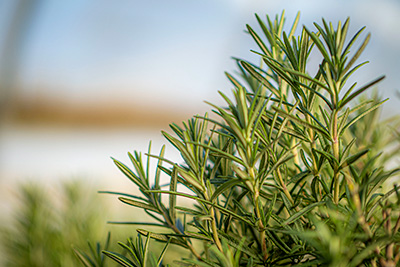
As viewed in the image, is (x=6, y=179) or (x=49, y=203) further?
(x=6, y=179)

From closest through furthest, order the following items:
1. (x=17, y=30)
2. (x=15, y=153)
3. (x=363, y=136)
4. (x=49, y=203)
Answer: (x=363, y=136)
(x=49, y=203)
(x=17, y=30)
(x=15, y=153)

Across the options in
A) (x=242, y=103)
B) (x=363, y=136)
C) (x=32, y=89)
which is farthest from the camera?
(x=32, y=89)

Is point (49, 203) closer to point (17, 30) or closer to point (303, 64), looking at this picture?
point (303, 64)

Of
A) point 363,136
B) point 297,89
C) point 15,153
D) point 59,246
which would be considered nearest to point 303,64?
point 297,89

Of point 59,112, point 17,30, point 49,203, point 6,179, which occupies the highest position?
point 17,30

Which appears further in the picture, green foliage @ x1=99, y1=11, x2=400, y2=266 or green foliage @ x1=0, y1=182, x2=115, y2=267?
green foliage @ x1=0, y1=182, x2=115, y2=267

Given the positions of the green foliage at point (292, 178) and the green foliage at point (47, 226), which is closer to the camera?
the green foliage at point (292, 178)

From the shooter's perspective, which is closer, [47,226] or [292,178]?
[292,178]

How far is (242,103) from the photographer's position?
0.36 feet

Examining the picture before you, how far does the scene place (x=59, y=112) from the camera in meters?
2.61

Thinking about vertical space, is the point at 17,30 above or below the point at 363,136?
above

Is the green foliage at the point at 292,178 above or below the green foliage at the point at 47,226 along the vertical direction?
above

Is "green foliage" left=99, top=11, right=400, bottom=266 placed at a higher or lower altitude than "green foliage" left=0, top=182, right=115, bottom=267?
higher

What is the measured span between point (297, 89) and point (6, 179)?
2185 millimetres
